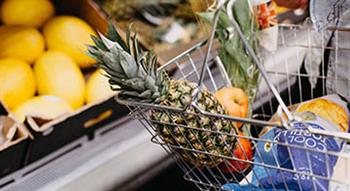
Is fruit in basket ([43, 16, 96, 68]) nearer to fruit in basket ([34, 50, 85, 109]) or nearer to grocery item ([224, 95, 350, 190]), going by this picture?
fruit in basket ([34, 50, 85, 109])

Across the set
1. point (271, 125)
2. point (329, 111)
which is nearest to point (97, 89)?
point (329, 111)

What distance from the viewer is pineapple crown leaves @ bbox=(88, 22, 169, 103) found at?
0.67 meters

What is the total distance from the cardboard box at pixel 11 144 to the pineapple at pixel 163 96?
1.12 ft

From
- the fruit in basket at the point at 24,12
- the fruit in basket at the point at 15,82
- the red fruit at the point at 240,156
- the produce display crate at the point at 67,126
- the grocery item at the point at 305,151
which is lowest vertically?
the red fruit at the point at 240,156

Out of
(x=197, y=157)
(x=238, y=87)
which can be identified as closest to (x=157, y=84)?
(x=197, y=157)

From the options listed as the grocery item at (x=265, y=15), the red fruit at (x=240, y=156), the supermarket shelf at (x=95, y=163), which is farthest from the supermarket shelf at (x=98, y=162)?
the red fruit at (x=240, y=156)

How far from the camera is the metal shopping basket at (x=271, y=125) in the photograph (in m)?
0.58

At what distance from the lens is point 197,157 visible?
2.53ft

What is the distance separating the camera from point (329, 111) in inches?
32.2

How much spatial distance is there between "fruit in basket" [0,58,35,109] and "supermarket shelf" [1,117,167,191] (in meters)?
0.19

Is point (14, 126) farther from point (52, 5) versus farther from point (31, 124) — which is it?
point (52, 5)

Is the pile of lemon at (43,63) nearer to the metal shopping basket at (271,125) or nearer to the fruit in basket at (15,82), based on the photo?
the fruit in basket at (15,82)

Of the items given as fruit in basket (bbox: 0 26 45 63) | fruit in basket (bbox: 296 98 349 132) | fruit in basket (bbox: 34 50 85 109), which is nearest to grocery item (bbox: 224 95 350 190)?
fruit in basket (bbox: 296 98 349 132)

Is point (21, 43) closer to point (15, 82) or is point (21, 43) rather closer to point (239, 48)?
point (15, 82)
